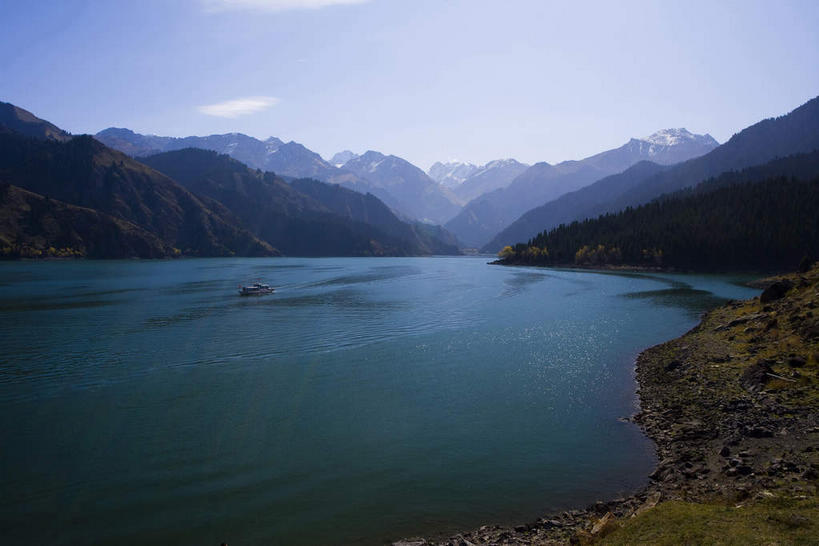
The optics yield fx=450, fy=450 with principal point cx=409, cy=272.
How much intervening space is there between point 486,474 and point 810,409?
17414 mm

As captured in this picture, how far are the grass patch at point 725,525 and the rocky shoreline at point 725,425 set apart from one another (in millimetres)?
220

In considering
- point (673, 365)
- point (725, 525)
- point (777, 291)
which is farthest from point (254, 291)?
point (725, 525)

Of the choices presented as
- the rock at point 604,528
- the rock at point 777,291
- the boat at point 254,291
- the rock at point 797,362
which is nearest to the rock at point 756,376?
the rock at point 797,362

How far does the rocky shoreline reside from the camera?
1628cm

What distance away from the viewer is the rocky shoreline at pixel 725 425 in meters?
16.3

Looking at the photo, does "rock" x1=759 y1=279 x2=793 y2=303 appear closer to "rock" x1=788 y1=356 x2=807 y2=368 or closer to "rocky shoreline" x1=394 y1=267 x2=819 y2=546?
"rocky shoreline" x1=394 y1=267 x2=819 y2=546

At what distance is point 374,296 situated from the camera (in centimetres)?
10050

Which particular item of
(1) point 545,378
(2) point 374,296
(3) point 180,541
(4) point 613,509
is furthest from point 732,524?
(2) point 374,296

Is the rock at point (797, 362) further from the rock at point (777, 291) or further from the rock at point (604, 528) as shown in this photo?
the rock at point (777, 291)

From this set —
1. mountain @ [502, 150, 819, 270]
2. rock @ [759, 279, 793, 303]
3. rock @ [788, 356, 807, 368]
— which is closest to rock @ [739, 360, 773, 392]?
rock @ [788, 356, 807, 368]

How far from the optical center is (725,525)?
12648 mm

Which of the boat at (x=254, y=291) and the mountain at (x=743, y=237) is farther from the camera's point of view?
the mountain at (x=743, y=237)

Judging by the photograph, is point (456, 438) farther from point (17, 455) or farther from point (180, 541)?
point (17, 455)

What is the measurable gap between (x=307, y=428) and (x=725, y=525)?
21.7 meters
